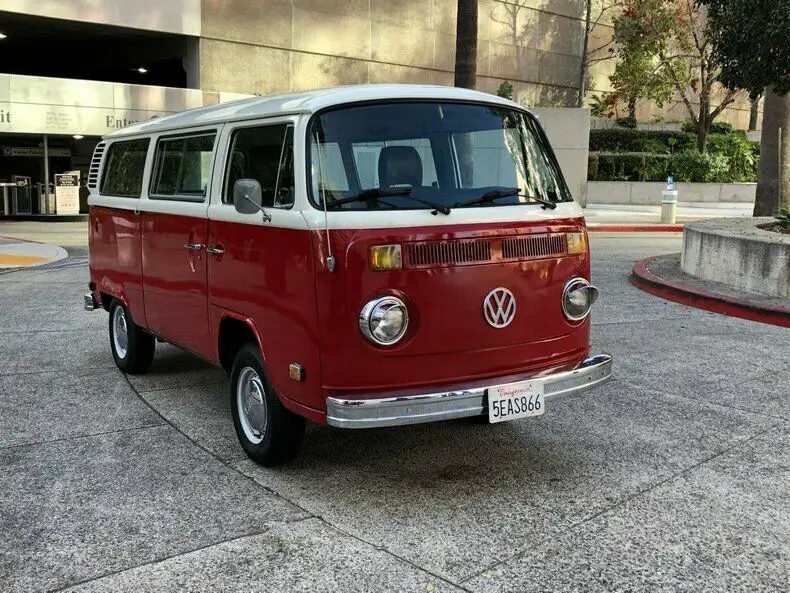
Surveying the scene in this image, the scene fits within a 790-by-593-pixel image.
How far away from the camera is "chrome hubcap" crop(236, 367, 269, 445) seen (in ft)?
16.3

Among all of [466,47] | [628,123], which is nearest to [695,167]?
[628,123]

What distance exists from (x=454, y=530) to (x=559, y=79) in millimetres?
34437

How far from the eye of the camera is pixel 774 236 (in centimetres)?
1054

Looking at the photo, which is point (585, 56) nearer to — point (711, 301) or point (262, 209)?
point (711, 301)

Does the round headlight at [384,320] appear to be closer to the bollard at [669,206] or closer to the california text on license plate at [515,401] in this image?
the california text on license plate at [515,401]

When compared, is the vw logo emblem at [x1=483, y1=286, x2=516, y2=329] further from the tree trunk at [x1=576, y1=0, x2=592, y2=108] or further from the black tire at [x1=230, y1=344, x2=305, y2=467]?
the tree trunk at [x1=576, y1=0, x2=592, y2=108]

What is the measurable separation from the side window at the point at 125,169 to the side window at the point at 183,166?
0.34 meters

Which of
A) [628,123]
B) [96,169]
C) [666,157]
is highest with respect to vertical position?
[628,123]

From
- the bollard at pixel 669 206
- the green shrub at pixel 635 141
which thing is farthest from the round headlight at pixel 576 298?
the green shrub at pixel 635 141

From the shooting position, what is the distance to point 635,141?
3416 cm

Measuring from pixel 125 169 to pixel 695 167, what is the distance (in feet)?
98.8

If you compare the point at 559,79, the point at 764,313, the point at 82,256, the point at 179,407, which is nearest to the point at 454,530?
the point at 179,407

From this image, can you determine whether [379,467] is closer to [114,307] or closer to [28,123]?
[114,307]

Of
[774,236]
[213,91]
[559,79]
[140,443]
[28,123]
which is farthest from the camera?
[559,79]
